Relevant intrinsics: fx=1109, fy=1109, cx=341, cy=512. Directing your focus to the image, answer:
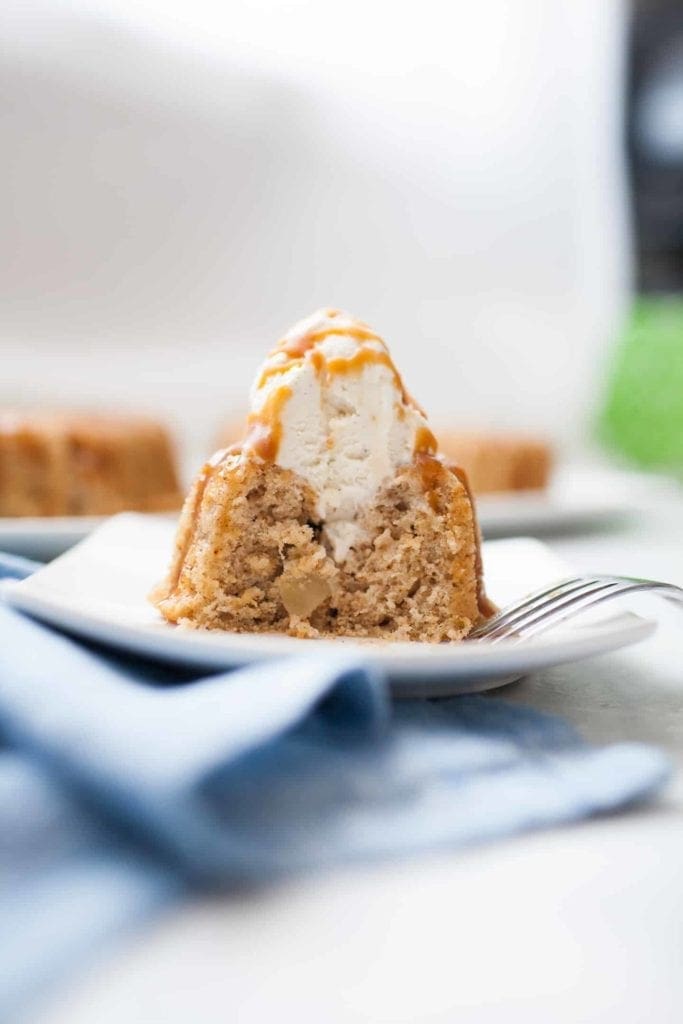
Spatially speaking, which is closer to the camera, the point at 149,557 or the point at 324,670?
the point at 324,670

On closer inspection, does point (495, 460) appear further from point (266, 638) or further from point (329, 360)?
point (266, 638)

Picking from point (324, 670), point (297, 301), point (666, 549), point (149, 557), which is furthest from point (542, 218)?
point (324, 670)

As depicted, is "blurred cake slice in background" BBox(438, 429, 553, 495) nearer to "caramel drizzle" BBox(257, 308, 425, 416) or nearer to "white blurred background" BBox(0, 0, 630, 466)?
"caramel drizzle" BBox(257, 308, 425, 416)

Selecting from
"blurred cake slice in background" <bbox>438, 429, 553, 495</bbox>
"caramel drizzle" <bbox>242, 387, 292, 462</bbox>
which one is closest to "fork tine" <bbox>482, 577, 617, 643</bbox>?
"caramel drizzle" <bbox>242, 387, 292, 462</bbox>

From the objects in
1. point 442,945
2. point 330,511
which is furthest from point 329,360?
point 442,945

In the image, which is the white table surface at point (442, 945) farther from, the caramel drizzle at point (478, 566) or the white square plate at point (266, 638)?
the caramel drizzle at point (478, 566)

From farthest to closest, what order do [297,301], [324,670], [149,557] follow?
[297,301]
[149,557]
[324,670]

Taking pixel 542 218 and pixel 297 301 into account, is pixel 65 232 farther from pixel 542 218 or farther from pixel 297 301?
pixel 542 218
